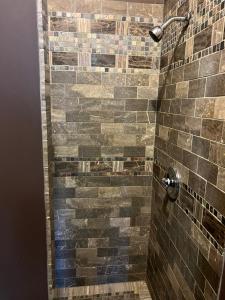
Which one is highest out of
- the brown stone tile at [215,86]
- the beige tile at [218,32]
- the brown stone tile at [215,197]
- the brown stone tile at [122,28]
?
the brown stone tile at [122,28]

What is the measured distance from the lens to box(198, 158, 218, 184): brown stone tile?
3.22 ft

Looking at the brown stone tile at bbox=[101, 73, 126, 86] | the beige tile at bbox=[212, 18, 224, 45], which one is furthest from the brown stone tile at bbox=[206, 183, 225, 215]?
the brown stone tile at bbox=[101, 73, 126, 86]

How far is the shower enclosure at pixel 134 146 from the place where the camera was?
105cm

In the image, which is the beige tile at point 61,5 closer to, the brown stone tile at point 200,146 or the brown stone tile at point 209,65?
the brown stone tile at point 209,65

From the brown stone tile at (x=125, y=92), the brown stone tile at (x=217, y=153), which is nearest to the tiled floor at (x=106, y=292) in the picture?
the brown stone tile at (x=217, y=153)

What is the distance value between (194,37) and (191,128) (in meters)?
0.46

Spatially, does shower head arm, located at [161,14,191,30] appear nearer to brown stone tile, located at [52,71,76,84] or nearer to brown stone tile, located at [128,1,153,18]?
brown stone tile, located at [128,1,153,18]

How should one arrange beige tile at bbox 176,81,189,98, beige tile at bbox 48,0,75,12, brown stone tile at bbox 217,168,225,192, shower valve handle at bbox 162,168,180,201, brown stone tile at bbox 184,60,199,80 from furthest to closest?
beige tile at bbox 48,0,75,12 < shower valve handle at bbox 162,168,180,201 < beige tile at bbox 176,81,189,98 < brown stone tile at bbox 184,60,199,80 < brown stone tile at bbox 217,168,225,192

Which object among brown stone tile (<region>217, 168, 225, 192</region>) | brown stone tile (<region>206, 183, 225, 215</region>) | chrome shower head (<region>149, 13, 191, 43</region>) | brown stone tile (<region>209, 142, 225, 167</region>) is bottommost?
brown stone tile (<region>206, 183, 225, 215</region>)

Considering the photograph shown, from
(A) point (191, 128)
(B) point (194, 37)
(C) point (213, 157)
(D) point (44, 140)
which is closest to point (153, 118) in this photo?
(A) point (191, 128)

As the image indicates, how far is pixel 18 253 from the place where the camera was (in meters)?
0.97

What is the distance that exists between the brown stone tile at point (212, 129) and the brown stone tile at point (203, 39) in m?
0.35

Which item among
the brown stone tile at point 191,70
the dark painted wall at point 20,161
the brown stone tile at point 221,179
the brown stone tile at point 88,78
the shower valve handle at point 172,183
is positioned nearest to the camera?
the dark painted wall at point 20,161

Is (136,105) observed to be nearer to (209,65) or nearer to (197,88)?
(197,88)
